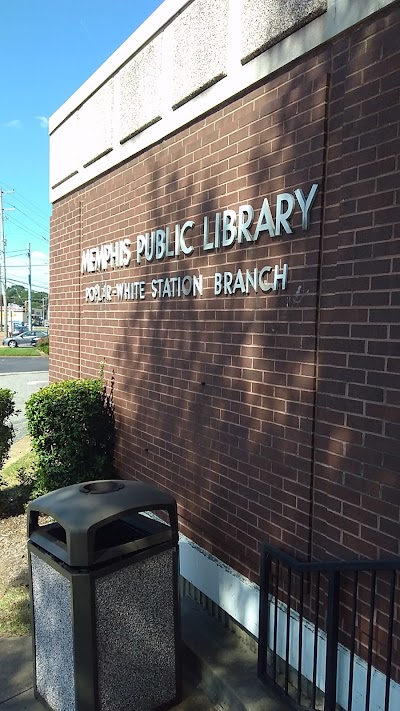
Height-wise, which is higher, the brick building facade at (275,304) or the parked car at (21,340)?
the brick building facade at (275,304)

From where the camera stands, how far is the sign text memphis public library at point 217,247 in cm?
297

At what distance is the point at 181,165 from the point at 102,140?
176cm

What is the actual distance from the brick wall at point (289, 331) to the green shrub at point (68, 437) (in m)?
0.59

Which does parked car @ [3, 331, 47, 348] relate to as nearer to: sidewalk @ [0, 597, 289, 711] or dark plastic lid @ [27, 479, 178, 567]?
sidewalk @ [0, 597, 289, 711]

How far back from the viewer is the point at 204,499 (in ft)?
12.3

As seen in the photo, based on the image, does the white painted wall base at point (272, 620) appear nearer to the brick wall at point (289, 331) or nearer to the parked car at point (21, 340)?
the brick wall at point (289, 331)

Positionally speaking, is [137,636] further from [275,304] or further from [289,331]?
[275,304]

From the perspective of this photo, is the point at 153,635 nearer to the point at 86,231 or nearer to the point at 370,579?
the point at 370,579

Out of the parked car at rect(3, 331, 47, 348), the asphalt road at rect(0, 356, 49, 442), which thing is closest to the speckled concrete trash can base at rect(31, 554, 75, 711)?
the asphalt road at rect(0, 356, 49, 442)

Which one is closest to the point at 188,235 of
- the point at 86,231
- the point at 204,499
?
the point at 204,499

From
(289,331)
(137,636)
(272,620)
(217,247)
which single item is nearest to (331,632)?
(272,620)

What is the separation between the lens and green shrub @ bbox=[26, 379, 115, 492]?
5051 millimetres

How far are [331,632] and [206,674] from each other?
2.99 feet

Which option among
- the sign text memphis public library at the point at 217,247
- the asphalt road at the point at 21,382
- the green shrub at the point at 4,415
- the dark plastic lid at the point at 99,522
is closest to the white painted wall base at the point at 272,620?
the dark plastic lid at the point at 99,522
